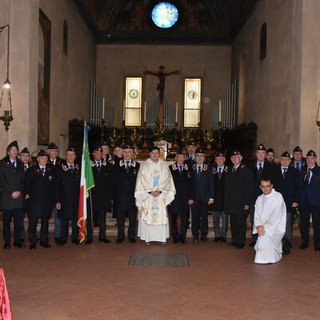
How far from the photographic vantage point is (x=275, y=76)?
45.5 ft

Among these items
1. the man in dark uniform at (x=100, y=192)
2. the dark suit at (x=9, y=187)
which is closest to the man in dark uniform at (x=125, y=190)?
the man in dark uniform at (x=100, y=192)

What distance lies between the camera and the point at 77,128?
16.3 metres

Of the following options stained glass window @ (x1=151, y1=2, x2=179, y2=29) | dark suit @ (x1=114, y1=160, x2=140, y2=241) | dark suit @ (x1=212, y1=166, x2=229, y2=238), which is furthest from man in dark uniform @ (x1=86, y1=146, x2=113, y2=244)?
stained glass window @ (x1=151, y1=2, x2=179, y2=29)

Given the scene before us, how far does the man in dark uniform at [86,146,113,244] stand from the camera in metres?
9.34

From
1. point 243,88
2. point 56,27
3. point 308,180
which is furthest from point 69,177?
point 243,88

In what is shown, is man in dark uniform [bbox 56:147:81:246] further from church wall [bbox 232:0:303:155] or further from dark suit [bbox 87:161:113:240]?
church wall [bbox 232:0:303:155]

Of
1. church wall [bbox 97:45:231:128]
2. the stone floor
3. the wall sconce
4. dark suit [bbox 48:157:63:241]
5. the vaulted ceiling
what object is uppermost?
the vaulted ceiling

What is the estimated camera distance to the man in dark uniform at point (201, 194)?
9484 mm

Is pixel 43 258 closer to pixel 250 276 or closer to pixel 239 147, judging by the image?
pixel 250 276

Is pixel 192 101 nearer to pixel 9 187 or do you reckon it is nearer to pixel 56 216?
pixel 56 216

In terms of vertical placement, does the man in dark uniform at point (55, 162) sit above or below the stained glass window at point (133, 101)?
below

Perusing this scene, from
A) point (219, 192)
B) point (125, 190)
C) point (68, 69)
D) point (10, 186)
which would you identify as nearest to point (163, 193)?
point (125, 190)

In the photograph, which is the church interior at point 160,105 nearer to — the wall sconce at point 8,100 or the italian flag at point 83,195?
the wall sconce at point 8,100

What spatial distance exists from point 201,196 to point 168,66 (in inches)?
556
